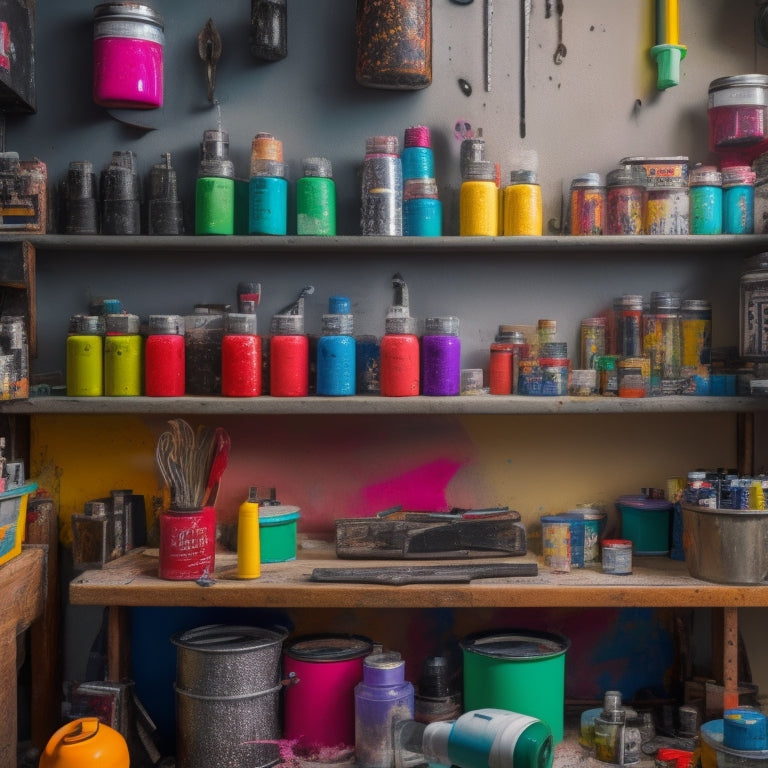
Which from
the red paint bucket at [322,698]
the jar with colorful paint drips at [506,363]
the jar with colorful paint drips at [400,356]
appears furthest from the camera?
the jar with colorful paint drips at [506,363]

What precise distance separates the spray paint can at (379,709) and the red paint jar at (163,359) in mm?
943

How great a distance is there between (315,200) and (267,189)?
0.46ft

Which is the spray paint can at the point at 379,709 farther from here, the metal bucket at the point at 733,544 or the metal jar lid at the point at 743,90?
the metal jar lid at the point at 743,90

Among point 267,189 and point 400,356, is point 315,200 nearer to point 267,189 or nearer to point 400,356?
point 267,189

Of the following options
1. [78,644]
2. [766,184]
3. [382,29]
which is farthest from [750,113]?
[78,644]

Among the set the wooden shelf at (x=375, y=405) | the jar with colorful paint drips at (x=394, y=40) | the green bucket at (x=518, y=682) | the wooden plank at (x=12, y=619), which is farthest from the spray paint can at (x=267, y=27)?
the green bucket at (x=518, y=682)

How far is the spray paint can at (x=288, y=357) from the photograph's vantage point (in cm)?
269

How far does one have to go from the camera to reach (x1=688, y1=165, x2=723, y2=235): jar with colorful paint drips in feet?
8.99

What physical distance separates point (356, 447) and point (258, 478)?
1.04 ft

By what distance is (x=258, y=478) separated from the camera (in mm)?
2938

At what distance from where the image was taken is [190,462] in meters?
2.65

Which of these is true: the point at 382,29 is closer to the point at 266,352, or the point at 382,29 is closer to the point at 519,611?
the point at 266,352

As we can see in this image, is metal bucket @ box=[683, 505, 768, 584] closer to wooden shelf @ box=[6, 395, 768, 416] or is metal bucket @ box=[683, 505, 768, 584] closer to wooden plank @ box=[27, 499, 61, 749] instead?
wooden shelf @ box=[6, 395, 768, 416]

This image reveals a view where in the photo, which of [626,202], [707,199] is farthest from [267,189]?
[707,199]
